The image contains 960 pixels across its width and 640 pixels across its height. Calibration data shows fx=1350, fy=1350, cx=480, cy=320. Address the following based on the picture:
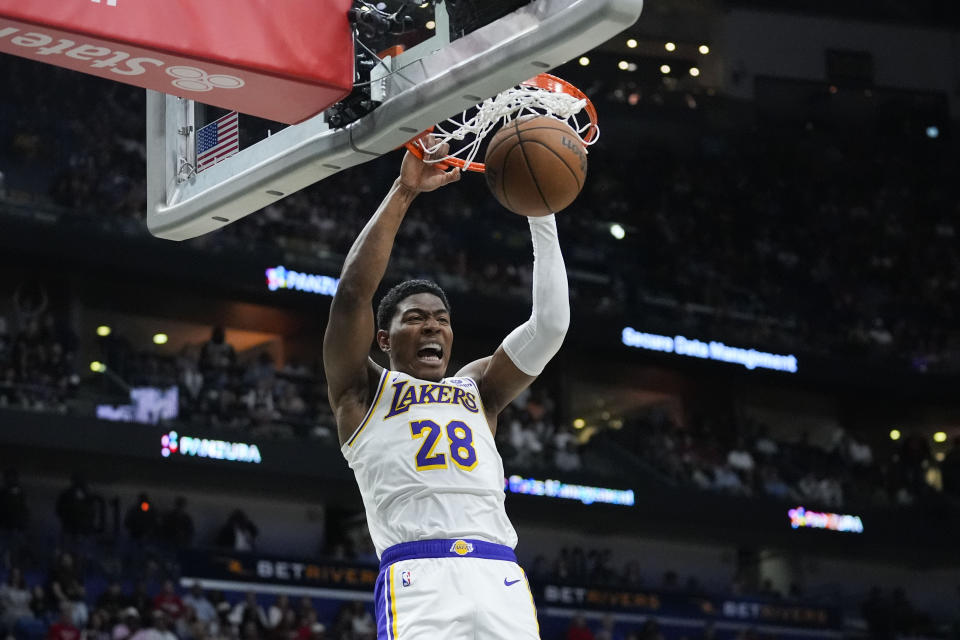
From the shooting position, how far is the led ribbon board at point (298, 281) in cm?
2034

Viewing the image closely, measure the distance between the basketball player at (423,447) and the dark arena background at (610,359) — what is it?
9.79 meters

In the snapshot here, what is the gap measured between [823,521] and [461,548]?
765 inches

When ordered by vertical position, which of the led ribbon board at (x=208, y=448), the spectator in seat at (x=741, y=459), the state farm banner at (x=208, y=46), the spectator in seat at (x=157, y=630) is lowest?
the spectator in seat at (x=157, y=630)

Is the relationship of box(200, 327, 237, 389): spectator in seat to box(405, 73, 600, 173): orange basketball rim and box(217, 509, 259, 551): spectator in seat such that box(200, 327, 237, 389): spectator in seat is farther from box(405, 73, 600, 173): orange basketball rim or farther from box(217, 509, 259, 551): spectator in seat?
box(405, 73, 600, 173): orange basketball rim

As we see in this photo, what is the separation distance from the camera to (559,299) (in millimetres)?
5152

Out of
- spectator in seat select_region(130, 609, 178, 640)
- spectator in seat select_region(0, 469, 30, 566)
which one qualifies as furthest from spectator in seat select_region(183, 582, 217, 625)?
spectator in seat select_region(0, 469, 30, 566)

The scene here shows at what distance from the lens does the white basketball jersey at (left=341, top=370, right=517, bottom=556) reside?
15.5ft

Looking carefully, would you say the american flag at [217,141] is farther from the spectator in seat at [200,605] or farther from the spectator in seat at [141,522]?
the spectator in seat at [141,522]

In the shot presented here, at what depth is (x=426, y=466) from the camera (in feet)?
15.6

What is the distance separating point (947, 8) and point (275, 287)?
1913cm

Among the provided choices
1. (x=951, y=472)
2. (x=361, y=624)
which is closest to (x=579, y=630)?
(x=361, y=624)

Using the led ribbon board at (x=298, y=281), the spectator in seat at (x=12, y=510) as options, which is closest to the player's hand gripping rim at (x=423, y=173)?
the spectator in seat at (x=12, y=510)

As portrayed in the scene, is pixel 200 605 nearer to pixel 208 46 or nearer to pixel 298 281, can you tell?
pixel 298 281

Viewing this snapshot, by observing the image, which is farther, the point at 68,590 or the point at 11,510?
the point at 11,510
